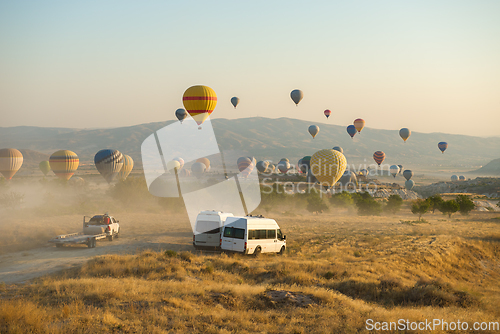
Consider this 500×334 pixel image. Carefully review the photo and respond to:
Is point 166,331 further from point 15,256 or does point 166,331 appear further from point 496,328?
point 15,256

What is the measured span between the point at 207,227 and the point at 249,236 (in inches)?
113

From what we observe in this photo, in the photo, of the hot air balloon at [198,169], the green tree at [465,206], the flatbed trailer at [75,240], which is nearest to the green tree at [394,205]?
the green tree at [465,206]

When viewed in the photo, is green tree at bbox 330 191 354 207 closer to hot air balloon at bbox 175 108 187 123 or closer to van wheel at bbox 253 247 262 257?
hot air balloon at bbox 175 108 187 123

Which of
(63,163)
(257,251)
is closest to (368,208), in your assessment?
(257,251)

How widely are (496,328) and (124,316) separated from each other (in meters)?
10.8

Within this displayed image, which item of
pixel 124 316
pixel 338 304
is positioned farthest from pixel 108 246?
pixel 338 304

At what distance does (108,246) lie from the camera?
23.2 m

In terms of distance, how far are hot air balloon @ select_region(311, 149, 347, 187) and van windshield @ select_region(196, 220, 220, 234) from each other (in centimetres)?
4426

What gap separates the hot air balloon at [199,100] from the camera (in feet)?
151

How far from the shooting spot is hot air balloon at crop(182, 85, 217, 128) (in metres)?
46.0

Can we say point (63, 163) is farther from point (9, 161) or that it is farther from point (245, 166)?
point (245, 166)

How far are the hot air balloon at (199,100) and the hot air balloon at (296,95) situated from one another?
43.5 metres

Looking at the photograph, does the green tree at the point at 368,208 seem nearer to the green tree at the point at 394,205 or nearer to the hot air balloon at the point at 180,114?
the green tree at the point at 394,205

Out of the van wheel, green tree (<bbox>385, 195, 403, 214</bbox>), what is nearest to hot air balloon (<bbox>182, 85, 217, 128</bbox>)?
the van wheel
